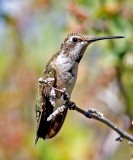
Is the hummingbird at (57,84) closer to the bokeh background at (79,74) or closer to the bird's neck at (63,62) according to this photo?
the bird's neck at (63,62)

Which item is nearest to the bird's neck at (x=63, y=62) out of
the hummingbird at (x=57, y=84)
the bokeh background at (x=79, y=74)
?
the hummingbird at (x=57, y=84)

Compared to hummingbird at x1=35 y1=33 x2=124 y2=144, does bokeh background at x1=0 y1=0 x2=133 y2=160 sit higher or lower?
higher

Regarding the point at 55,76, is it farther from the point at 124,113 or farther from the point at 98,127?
the point at 98,127

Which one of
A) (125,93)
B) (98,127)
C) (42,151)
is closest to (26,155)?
(42,151)

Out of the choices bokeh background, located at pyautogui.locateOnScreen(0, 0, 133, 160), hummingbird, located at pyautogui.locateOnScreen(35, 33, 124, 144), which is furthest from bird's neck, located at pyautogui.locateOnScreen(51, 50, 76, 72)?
bokeh background, located at pyautogui.locateOnScreen(0, 0, 133, 160)

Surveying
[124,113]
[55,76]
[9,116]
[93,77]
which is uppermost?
[93,77]

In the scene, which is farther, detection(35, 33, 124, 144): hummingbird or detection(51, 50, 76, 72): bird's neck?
detection(51, 50, 76, 72): bird's neck

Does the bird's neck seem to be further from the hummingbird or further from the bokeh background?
the bokeh background
